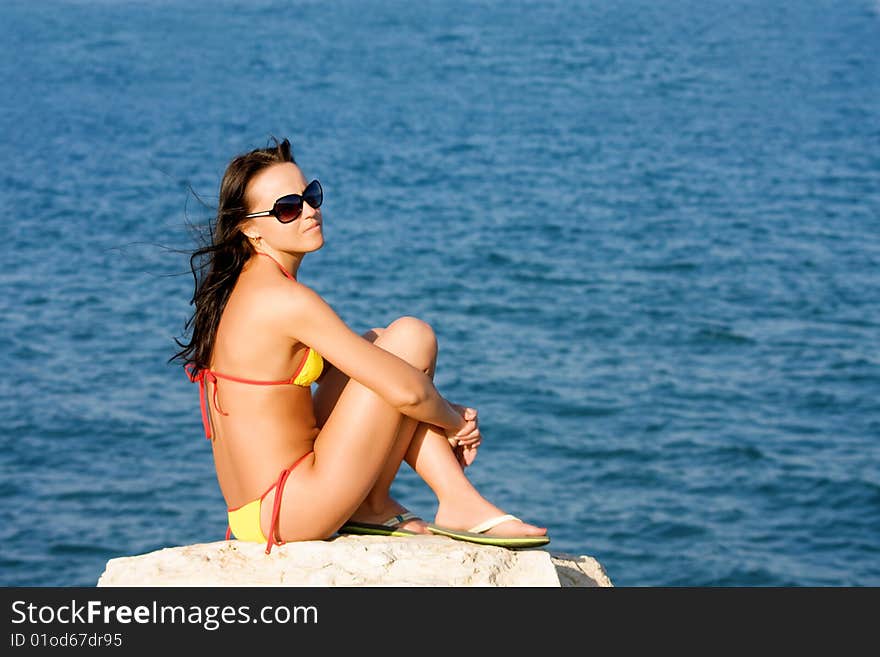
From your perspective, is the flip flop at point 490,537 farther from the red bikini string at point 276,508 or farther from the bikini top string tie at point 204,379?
the bikini top string tie at point 204,379

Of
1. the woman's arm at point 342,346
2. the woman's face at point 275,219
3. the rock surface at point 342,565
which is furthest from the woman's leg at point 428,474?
the woman's face at point 275,219

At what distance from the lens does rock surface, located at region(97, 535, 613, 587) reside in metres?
4.21

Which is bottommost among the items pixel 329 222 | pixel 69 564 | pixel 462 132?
pixel 69 564

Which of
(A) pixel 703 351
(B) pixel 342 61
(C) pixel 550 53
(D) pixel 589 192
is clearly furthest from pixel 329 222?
(C) pixel 550 53

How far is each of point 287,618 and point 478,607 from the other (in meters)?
0.60

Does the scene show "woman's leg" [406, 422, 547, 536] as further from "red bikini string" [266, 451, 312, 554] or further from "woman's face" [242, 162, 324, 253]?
"woman's face" [242, 162, 324, 253]

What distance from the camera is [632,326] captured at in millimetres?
19516

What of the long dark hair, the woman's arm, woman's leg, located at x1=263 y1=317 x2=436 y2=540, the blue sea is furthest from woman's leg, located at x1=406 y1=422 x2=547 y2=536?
the blue sea

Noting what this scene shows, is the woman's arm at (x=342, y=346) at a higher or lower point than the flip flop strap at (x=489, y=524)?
higher

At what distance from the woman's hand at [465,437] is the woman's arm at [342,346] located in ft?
1.51

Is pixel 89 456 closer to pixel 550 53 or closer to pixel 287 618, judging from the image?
pixel 287 618

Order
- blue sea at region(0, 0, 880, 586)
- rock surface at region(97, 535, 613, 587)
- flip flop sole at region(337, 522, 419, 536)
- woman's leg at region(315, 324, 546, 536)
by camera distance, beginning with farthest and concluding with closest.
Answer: blue sea at region(0, 0, 880, 586) < flip flop sole at region(337, 522, 419, 536) < woman's leg at region(315, 324, 546, 536) < rock surface at region(97, 535, 613, 587)

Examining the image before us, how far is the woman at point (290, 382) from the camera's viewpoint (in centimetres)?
430

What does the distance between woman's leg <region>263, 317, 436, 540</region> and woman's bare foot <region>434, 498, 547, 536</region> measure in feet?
1.11
